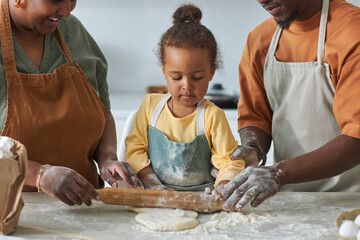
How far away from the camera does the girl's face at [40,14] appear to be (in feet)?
4.29

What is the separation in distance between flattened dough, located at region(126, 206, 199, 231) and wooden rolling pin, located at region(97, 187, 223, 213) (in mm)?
17

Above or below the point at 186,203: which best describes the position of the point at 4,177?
above

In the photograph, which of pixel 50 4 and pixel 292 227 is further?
pixel 50 4

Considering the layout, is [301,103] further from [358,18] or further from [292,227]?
[292,227]

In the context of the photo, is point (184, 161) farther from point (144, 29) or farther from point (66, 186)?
point (144, 29)

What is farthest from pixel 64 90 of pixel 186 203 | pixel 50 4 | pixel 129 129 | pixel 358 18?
pixel 358 18

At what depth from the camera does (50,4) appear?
4.28ft

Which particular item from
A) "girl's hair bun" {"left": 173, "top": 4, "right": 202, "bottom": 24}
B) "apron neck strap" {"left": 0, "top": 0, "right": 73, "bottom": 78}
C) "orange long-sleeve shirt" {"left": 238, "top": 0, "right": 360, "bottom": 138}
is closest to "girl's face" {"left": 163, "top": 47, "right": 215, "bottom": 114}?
"girl's hair bun" {"left": 173, "top": 4, "right": 202, "bottom": 24}

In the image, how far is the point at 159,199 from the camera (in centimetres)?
129

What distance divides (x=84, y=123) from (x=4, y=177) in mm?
452

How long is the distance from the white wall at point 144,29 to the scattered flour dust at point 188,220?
94.7 inches

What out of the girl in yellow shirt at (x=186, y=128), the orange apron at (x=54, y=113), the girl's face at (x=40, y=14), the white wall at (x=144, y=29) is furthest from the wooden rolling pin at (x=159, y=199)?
the white wall at (x=144, y=29)

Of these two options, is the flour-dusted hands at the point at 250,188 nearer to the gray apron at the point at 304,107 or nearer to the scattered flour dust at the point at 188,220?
the scattered flour dust at the point at 188,220

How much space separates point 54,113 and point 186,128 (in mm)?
404
